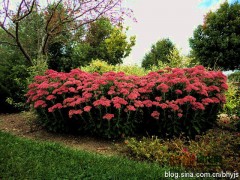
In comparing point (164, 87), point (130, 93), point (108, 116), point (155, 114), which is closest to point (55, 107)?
point (108, 116)

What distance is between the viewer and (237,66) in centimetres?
2755

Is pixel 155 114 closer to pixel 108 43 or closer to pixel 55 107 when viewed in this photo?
pixel 55 107

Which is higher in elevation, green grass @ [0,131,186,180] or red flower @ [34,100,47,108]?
red flower @ [34,100,47,108]

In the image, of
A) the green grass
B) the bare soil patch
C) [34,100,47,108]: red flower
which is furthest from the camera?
[34,100,47,108]: red flower

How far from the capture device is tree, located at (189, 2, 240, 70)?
Answer: 87.2 ft

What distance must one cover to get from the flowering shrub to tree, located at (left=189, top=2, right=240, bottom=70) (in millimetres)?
19099

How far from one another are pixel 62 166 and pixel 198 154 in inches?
104

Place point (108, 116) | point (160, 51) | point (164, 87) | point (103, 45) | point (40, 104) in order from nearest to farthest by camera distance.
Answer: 1. point (108, 116)
2. point (164, 87)
3. point (40, 104)
4. point (103, 45)
5. point (160, 51)

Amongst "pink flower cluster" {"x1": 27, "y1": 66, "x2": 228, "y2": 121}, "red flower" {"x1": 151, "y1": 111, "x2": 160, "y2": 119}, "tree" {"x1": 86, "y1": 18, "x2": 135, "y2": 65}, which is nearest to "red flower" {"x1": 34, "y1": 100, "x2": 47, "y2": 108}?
"pink flower cluster" {"x1": 27, "y1": 66, "x2": 228, "y2": 121}

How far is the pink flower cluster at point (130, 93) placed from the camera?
7.77 meters

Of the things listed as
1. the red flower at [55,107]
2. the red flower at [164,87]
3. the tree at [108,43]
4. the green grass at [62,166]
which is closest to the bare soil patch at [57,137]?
the red flower at [55,107]

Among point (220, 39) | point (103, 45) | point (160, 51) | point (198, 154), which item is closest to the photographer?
point (198, 154)

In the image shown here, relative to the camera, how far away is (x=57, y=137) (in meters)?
8.48

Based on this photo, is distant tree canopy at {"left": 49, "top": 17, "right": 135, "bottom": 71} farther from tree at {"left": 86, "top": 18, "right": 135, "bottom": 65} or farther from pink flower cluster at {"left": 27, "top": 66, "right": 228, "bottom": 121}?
pink flower cluster at {"left": 27, "top": 66, "right": 228, "bottom": 121}
